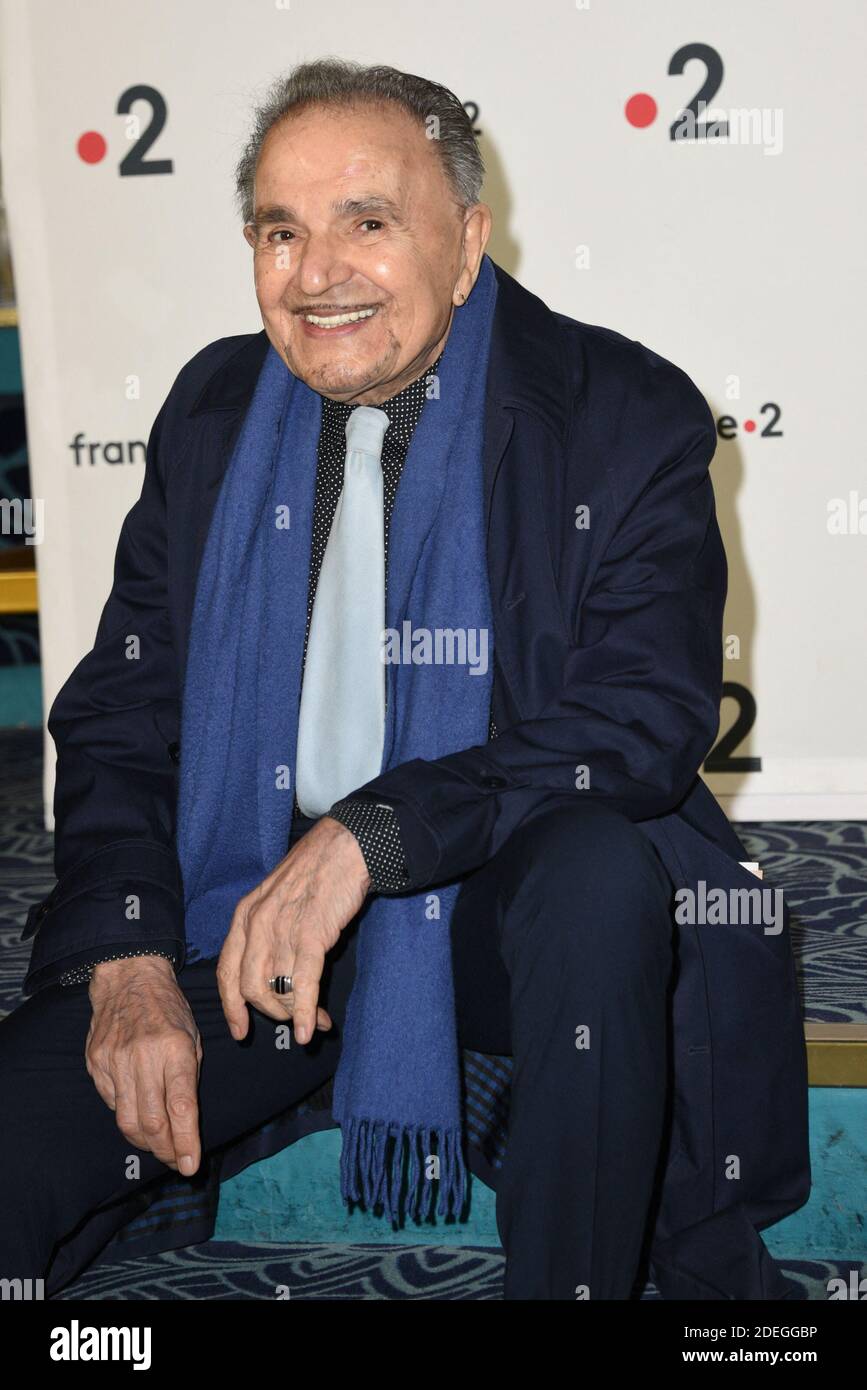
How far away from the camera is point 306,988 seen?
1.08 m

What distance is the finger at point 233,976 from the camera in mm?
1137

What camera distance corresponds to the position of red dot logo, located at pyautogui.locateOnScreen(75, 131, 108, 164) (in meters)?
2.49

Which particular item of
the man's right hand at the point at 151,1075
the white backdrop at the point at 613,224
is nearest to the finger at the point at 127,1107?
the man's right hand at the point at 151,1075

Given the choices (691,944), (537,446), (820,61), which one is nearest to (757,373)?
(820,61)

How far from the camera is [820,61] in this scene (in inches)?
91.9

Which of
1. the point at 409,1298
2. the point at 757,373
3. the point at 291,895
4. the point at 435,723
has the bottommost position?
the point at 409,1298

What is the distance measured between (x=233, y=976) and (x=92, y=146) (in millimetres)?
1782

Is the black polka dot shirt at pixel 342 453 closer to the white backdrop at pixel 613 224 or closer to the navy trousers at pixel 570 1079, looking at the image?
the navy trousers at pixel 570 1079

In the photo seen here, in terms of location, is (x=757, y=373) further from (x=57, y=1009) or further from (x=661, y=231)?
(x=57, y=1009)

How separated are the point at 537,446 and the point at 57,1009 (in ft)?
1.96

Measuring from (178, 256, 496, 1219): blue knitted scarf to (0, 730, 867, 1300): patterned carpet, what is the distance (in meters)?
0.14

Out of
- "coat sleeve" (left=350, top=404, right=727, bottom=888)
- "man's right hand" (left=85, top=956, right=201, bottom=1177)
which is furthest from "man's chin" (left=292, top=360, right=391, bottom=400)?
"man's right hand" (left=85, top=956, right=201, bottom=1177)

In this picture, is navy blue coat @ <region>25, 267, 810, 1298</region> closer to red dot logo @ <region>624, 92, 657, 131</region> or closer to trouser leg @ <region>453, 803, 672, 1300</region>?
trouser leg @ <region>453, 803, 672, 1300</region>
